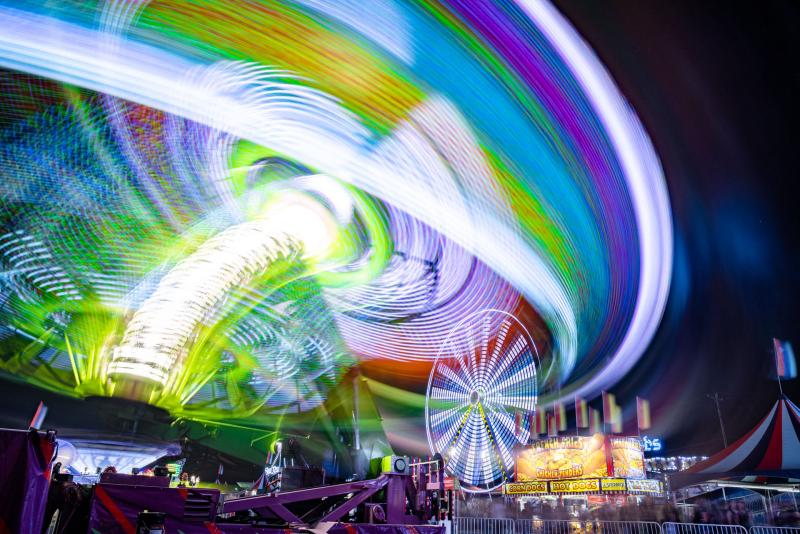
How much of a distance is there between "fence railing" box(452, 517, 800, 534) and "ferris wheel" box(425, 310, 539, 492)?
104cm

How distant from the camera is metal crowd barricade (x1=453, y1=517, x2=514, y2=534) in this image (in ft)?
45.8

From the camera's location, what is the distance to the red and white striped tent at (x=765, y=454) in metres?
13.9

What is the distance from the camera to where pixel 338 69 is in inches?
655

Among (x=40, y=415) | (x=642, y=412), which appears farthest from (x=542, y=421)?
(x=40, y=415)

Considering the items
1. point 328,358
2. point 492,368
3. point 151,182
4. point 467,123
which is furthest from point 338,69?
point 328,358

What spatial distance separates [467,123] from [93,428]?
19810 millimetres

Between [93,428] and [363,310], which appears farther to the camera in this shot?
[363,310]

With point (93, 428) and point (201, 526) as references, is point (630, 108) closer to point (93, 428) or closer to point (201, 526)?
point (201, 526)

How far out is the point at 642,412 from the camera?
137 feet

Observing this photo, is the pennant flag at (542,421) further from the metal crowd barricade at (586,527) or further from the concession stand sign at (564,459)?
the metal crowd barricade at (586,527)

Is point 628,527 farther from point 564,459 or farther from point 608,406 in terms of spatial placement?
point 608,406

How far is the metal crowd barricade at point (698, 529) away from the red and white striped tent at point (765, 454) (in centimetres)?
304

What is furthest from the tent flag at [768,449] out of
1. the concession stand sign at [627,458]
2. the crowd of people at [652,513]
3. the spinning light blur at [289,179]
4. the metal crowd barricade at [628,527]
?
the concession stand sign at [627,458]

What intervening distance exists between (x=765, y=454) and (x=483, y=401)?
820cm
